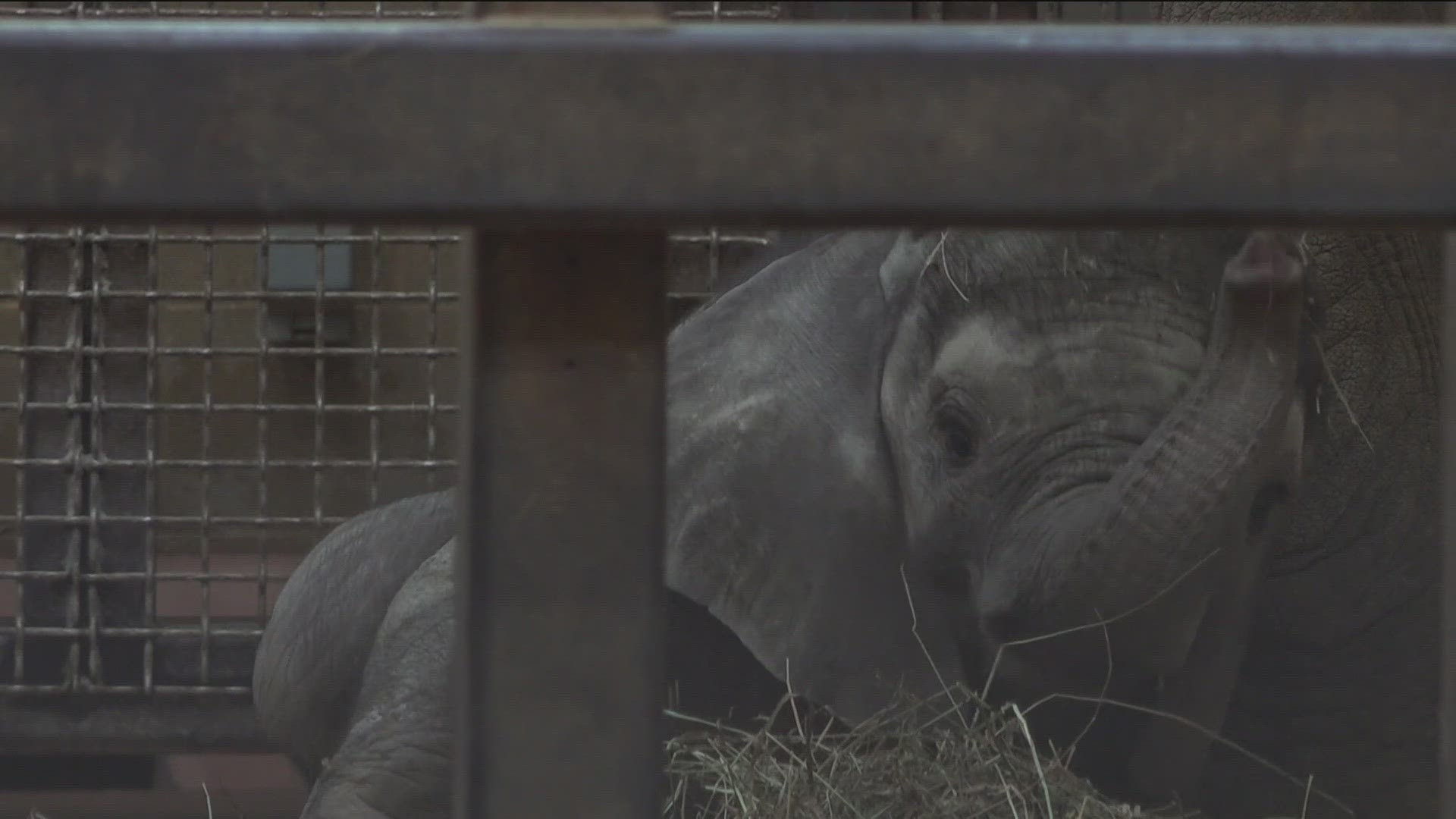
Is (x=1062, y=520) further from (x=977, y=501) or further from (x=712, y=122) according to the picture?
(x=712, y=122)

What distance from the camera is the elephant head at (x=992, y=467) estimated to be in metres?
1.18

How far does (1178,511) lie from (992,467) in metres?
0.23

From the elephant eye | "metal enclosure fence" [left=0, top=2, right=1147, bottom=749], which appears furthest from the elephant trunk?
"metal enclosure fence" [left=0, top=2, right=1147, bottom=749]

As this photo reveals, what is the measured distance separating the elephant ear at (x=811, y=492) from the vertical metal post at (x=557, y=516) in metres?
0.86

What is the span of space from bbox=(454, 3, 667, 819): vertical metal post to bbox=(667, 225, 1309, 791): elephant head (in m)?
0.67

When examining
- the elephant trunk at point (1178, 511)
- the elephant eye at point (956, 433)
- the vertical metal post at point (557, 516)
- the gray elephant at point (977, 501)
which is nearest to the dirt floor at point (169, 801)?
the gray elephant at point (977, 501)

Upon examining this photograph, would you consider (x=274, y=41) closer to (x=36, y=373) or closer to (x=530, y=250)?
(x=530, y=250)

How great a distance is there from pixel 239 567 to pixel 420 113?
3150 millimetres

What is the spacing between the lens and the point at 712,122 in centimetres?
44

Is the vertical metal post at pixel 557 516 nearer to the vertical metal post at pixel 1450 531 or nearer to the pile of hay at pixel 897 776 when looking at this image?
the vertical metal post at pixel 1450 531

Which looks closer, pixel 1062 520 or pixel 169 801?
pixel 1062 520

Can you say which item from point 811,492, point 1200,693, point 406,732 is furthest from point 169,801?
point 1200,693

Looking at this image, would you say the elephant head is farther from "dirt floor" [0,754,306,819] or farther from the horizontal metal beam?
"dirt floor" [0,754,306,819]

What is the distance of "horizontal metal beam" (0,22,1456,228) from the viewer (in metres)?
0.44
